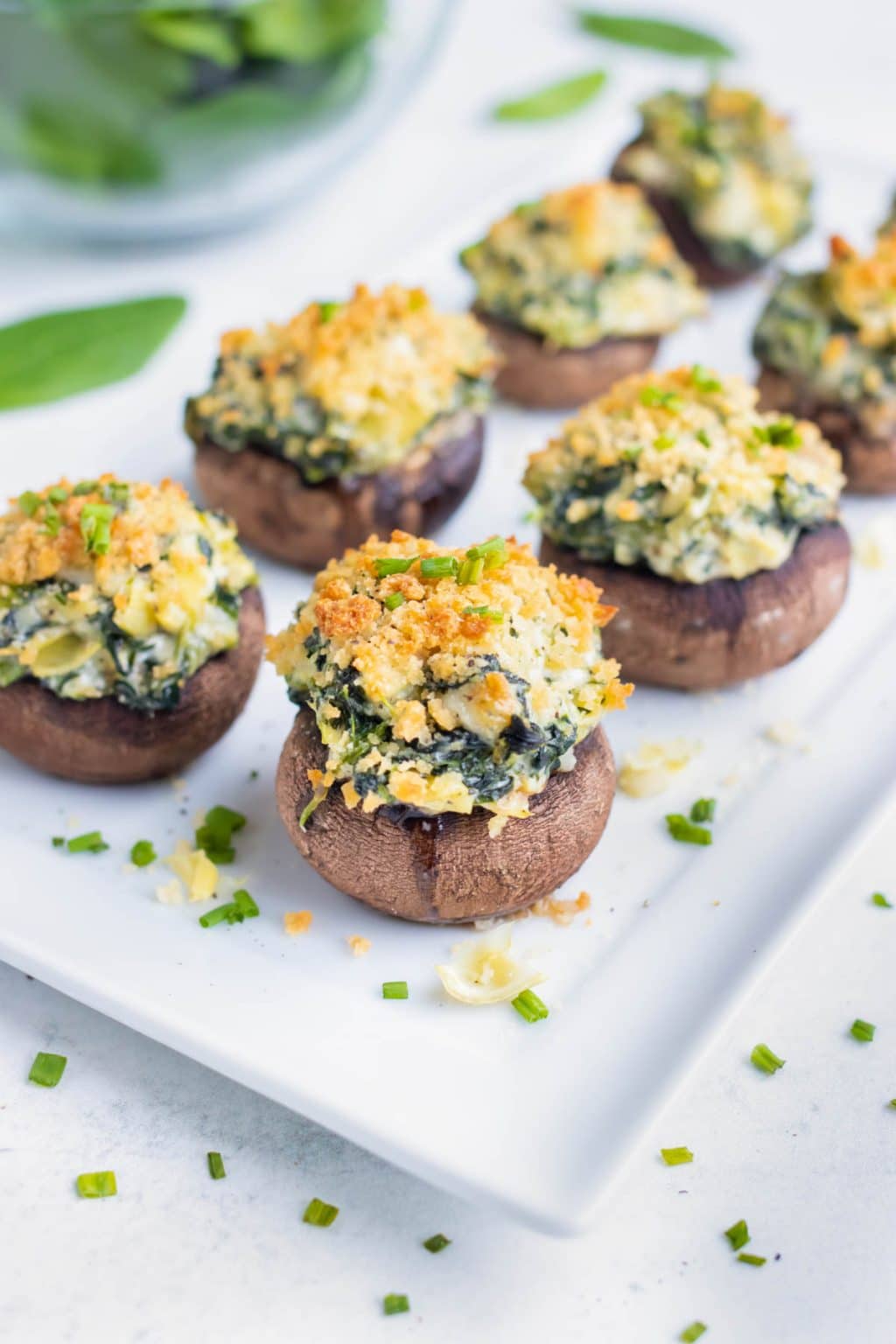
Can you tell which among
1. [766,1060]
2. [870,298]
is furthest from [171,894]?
[870,298]

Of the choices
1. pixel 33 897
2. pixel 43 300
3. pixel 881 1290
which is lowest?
pixel 43 300

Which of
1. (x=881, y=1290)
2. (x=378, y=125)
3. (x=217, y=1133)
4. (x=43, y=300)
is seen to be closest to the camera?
(x=881, y=1290)

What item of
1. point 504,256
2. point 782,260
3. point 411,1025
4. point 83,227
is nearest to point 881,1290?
point 411,1025

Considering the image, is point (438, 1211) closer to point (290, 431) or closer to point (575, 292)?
point (290, 431)

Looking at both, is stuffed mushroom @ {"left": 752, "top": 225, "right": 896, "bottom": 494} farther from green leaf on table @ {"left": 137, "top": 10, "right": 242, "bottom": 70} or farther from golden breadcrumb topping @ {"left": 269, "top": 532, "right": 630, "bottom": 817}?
green leaf on table @ {"left": 137, "top": 10, "right": 242, "bottom": 70}

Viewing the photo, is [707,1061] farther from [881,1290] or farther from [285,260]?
[285,260]

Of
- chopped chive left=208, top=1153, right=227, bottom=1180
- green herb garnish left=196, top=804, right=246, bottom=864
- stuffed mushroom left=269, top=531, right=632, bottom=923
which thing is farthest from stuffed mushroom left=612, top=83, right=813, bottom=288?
chopped chive left=208, top=1153, right=227, bottom=1180
